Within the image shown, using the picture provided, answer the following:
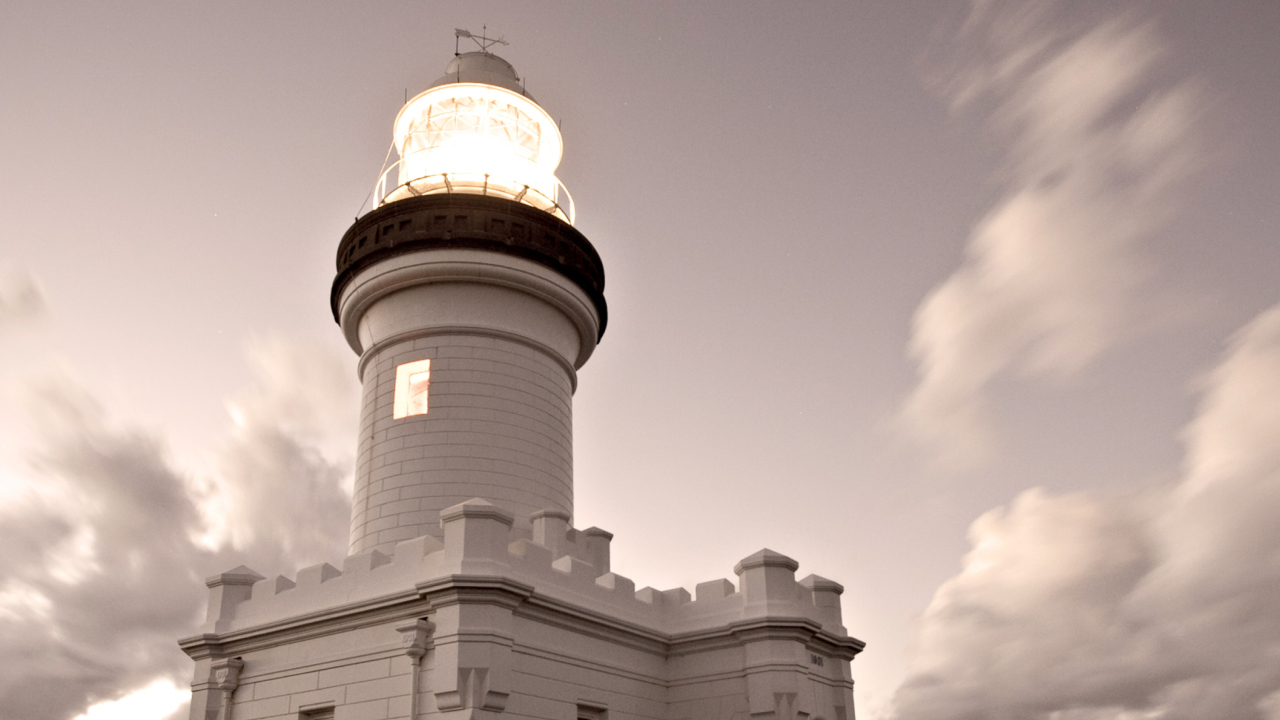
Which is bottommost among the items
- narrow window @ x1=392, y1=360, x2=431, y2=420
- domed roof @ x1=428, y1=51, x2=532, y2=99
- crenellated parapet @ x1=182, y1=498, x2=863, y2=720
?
crenellated parapet @ x1=182, y1=498, x2=863, y2=720

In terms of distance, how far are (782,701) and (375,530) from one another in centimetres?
807

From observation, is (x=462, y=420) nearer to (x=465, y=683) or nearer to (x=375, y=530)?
(x=375, y=530)

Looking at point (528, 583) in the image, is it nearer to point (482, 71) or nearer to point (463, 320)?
point (463, 320)

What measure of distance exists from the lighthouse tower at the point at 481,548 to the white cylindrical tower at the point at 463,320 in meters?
0.05

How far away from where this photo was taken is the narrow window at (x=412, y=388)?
20.2 metres

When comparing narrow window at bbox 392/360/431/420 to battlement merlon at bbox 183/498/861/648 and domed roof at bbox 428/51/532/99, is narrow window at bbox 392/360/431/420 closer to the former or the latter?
battlement merlon at bbox 183/498/861/648

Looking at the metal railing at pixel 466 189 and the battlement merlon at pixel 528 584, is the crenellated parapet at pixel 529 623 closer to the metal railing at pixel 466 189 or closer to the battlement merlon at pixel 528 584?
the battlement merlon at pixel 528 584

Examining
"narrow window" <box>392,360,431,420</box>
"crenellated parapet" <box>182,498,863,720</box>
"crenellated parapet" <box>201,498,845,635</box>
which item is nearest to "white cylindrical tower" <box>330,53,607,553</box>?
"narrow window" <box>392,360,431,420</box>

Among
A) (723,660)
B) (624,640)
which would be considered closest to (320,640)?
(624,640)

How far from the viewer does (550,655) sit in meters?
15.7

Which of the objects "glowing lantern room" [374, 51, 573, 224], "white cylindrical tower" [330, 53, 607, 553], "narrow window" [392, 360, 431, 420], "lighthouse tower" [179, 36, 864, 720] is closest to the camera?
"lighthouse tower" [179, 36, 864, 720]

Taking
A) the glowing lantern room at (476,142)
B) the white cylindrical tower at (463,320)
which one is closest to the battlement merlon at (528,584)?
the white cylindrical tower at (463,320)

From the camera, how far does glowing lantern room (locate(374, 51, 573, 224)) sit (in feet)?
73.2

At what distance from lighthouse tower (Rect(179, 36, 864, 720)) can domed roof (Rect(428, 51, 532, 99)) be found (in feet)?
0.22
